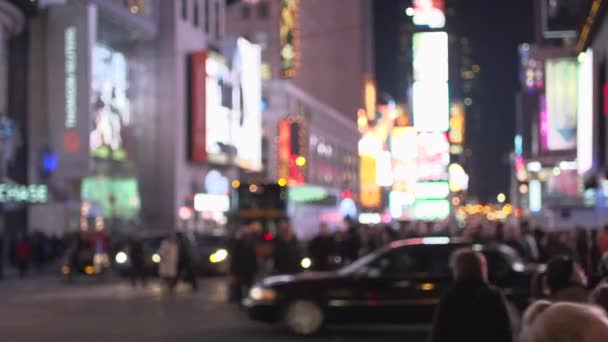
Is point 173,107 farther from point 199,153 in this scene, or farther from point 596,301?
point 596,301

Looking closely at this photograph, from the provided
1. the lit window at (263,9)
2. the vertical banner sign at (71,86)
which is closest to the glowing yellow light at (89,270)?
the vertical banner sign at (71,86)

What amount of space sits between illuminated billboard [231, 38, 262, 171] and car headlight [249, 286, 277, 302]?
1971 inches

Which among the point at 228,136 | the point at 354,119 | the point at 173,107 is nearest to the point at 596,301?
the point at 173,107

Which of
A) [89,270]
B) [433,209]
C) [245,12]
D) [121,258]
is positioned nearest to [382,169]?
[245,12]

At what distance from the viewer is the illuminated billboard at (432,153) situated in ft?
258

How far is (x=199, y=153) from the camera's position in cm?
6050

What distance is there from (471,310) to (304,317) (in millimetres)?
8851

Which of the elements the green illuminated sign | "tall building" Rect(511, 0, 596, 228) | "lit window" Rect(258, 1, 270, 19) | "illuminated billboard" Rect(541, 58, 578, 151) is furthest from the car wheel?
"lit window" Rect(258, 1, 270, 19)

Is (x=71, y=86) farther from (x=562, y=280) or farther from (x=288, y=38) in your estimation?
(x=288, y=38)

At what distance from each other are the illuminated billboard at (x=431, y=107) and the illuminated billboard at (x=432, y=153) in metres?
0.89

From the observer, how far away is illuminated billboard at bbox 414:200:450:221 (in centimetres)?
7300

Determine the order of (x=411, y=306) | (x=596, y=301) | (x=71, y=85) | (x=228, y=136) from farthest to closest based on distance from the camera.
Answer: (x=228, y=136)
(x=71, y=85)
(x=411, y=306)
(x=596, y=301)

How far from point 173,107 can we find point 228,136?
6.83 m

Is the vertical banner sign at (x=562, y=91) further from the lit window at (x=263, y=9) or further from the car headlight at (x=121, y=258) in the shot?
the lit window at (x=263, y=9)
